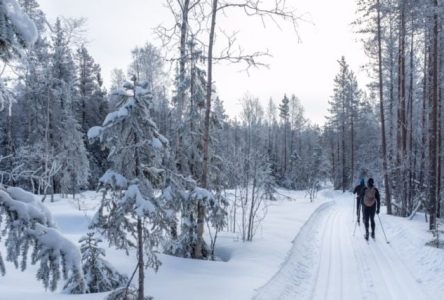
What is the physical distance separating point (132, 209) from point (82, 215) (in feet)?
48.0

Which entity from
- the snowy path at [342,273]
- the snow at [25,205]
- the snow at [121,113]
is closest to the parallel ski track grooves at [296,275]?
the snowy path at [342,273]

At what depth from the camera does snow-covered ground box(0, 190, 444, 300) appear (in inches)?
300

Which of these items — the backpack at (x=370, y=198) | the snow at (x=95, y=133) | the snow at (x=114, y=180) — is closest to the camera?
the snow at (x=114, y=180)

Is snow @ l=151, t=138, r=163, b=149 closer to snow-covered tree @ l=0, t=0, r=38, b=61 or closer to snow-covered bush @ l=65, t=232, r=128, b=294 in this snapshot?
snow-covered bush @ l=65, t=232, r=128, b=294

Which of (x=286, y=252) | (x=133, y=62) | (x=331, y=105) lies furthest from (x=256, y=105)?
(x=286, y=252)

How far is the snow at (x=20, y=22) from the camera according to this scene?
137 inches

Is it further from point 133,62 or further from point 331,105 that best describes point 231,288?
point 331,105

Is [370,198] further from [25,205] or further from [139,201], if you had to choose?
[25,205]

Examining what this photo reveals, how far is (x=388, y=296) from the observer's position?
25.1ft

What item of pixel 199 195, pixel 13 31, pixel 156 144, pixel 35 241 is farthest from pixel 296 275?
pixel 13 31

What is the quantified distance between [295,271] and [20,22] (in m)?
8.58

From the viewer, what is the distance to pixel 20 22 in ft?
11.6

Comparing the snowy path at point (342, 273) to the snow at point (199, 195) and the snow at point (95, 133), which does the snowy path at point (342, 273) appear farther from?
the snow at point (95, 133)

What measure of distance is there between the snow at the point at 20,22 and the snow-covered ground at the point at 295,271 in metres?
4.00
